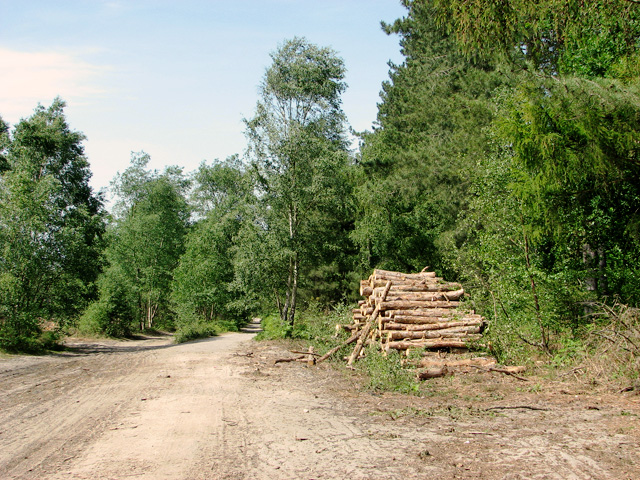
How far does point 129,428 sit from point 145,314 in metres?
41.6

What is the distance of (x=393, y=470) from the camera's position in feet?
15.9

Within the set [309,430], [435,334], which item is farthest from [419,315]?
[309,430]

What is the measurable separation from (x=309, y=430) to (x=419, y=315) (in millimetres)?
7377

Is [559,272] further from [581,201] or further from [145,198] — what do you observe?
[145,198]

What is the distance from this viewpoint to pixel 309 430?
21.2 feet

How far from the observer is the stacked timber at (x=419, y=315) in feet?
40.5

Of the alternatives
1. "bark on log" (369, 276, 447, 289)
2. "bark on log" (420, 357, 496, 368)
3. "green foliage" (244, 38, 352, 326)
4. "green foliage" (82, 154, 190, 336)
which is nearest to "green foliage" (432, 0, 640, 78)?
"bark on log" (420, 357, 496, 368)

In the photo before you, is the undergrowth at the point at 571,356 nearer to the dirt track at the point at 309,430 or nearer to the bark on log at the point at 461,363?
the bark on log at the point at 461,363

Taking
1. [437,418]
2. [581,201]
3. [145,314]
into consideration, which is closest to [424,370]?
[437,418]

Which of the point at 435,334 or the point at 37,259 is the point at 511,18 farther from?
the point at 37,259

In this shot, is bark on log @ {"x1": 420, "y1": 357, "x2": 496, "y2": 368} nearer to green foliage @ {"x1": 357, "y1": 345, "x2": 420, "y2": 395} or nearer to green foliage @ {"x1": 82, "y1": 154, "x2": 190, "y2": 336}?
green foliage @ {"x1": 357, "y1": 345, "x2": 420, "y2": 395}

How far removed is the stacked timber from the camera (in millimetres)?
12352

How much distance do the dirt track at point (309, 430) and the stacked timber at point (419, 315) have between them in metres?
2.35

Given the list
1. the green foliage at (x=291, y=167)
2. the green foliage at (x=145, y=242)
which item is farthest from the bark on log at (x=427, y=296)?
the green foliage at (x=145, y=242)
